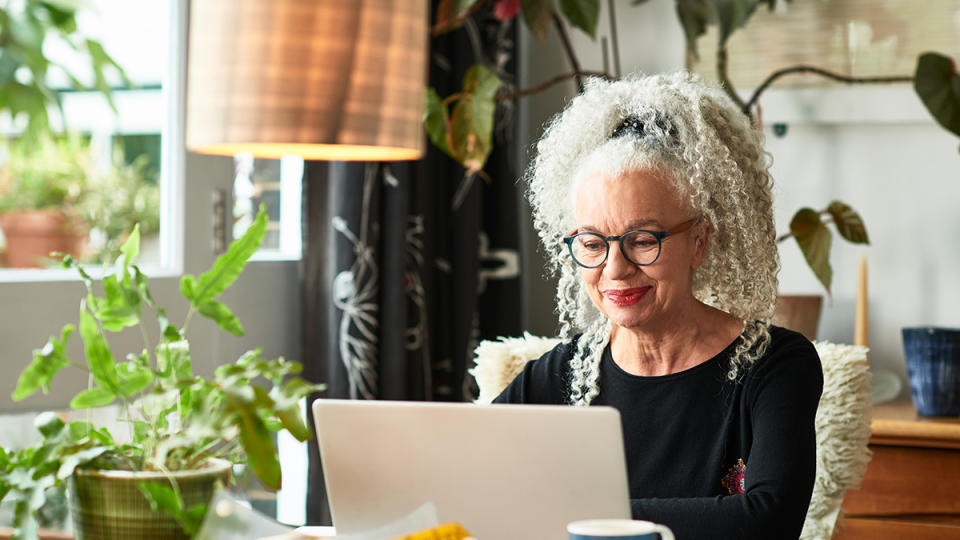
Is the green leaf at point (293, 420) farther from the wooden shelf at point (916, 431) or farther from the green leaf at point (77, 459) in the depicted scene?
the wooden shelf at point (916, 431)

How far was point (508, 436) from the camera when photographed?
3.21ft

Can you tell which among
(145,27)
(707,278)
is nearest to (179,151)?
(145,27)

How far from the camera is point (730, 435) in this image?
4.80 feet

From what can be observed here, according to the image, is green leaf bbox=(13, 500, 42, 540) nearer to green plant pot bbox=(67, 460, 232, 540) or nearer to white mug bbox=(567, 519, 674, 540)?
green plant pot bbox=(67, 460, 232, 540)

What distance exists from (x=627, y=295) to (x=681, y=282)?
88 mm

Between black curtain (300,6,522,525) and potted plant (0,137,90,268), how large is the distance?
23.3 inches

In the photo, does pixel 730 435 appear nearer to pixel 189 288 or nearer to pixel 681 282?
pixel 681 282

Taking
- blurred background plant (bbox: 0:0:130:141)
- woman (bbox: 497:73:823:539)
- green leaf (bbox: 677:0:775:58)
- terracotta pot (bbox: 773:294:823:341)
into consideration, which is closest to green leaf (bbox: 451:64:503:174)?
green leaf (bbox: 677:0:775:58)

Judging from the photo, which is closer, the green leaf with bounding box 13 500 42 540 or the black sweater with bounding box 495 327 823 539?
the green leaf with bounding box 13 500 42 540

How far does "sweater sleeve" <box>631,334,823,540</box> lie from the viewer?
1.22 meters

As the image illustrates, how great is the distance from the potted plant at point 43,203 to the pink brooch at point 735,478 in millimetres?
1153

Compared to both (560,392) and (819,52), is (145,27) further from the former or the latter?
(819,52)

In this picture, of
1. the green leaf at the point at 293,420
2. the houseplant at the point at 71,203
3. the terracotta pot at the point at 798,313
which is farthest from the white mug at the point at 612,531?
the terracotta pot at the point at 798,313

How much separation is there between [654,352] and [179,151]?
1.08 m
